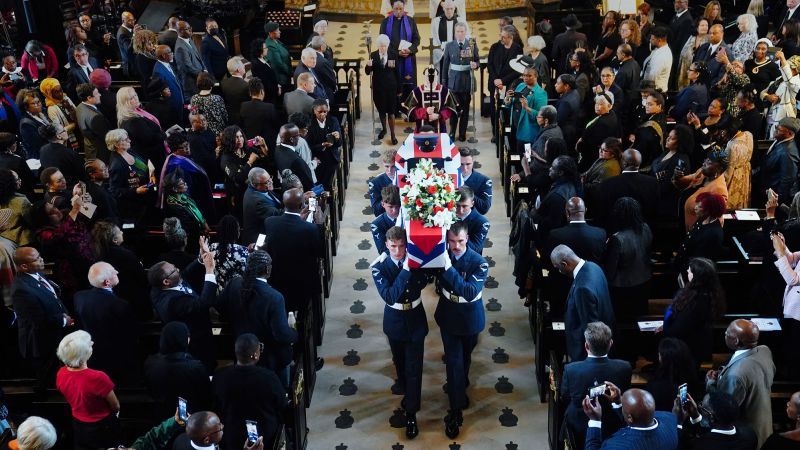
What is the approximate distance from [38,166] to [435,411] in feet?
16.8

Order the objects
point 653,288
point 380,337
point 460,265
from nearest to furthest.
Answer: point 460,265 < point 653,288 < point 380,337

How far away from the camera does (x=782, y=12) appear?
582 inches

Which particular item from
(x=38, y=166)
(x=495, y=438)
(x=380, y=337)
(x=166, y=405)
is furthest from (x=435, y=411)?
(x=38, y=166)

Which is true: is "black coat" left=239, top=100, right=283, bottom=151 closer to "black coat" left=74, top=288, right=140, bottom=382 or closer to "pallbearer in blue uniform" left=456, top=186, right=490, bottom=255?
"pallbearer in blue uniform" left=456, top=186, right=490, bottom=255

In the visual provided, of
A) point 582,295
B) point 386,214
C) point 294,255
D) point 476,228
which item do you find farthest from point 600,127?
point 294,255

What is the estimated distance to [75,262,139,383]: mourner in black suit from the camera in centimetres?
681

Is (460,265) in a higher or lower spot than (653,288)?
higher

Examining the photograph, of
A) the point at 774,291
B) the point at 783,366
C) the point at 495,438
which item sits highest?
the point at 774,291

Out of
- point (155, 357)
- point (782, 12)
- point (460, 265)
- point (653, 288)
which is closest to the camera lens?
point (155, 357)

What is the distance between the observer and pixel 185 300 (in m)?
6.74

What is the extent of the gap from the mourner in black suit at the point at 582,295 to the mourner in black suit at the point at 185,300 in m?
2.67

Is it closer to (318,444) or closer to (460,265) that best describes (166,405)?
(318,444)

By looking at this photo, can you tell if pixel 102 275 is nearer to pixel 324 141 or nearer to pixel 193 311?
pixel 193 311

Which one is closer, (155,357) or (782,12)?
(155,357)
